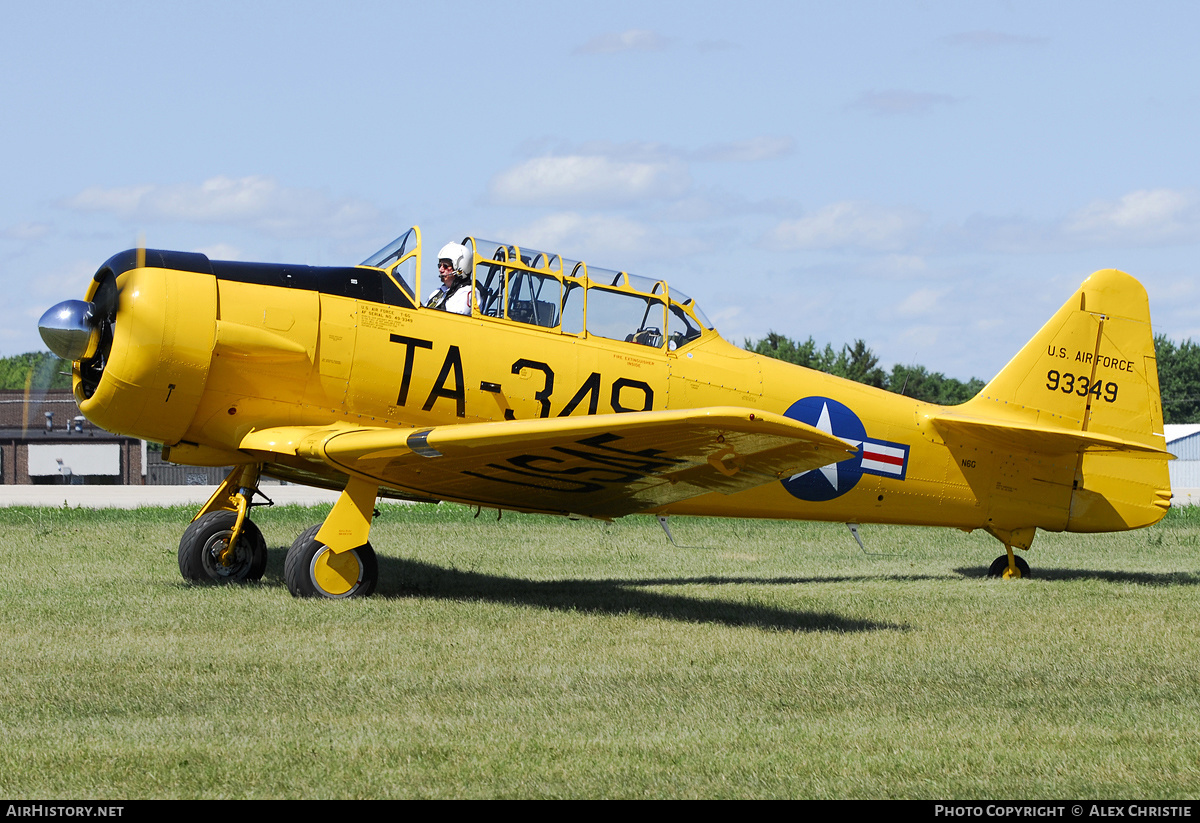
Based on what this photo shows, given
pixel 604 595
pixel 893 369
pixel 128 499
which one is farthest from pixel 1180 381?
pixel 604 595

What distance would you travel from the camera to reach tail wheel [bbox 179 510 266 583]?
9.70 metres

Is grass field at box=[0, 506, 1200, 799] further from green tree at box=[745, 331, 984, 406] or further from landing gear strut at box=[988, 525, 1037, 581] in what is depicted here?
green tree at box=[745, 331, 984, 406]

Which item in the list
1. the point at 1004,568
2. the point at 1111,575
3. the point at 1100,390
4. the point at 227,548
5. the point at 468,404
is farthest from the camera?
the point at 1100,390

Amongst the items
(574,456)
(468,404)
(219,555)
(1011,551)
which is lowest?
(1011,551)

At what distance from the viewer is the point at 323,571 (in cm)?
870

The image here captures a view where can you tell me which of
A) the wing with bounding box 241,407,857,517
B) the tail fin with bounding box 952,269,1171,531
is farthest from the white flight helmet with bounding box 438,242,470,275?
the tail fin with bounding box 952,269,1171,531

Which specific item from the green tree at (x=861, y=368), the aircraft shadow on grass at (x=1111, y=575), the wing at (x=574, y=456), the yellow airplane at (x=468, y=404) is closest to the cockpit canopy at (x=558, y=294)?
the yellow airplane at (x=468, y=404)

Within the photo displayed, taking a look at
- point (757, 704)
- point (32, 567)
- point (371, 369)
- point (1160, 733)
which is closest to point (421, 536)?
point (32, 567)

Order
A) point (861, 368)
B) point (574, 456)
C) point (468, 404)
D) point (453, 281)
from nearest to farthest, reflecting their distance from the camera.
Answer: point (574, 456)
point (468, 404)
point (453, 281)
point (861, 368)

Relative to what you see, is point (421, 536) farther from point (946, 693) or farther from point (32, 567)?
point (946, 693)

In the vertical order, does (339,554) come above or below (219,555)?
above

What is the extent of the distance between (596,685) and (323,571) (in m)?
3.35

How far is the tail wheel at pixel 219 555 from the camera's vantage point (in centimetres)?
970

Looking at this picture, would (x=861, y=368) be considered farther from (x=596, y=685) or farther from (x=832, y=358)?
(x=596, y=685)
